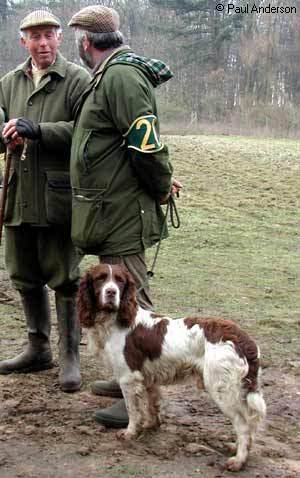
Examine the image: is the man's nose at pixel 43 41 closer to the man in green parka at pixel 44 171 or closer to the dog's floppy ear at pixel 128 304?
the man in green parka at pixel 44 171

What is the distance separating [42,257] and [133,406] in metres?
1.40

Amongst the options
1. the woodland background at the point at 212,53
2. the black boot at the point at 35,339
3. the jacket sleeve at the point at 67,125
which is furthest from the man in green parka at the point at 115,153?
the woodland background at the point at 212,53

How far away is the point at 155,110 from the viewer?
4.25m

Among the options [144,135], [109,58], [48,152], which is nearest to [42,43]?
[48,152]

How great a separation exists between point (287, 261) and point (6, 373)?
18.4 feet

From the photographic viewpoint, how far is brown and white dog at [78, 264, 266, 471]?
3830 mm

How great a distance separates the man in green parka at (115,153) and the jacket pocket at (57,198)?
1.55 ft

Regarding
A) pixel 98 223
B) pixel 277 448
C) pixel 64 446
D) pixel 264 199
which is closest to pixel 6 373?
pixel 64 446

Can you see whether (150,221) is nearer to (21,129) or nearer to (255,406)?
(21,129)

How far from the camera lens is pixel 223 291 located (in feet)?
26.4

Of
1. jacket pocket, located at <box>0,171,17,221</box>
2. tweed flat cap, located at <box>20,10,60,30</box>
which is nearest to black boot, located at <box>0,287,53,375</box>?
jacket pocket, located at <box>0,171,17,221</box>

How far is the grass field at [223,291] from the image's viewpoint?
409 centimetres

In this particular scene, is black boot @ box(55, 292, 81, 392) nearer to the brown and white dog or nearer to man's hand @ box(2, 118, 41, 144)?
the brown and white dog

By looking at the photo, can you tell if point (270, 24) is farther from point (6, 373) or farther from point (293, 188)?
point (6, 373)
